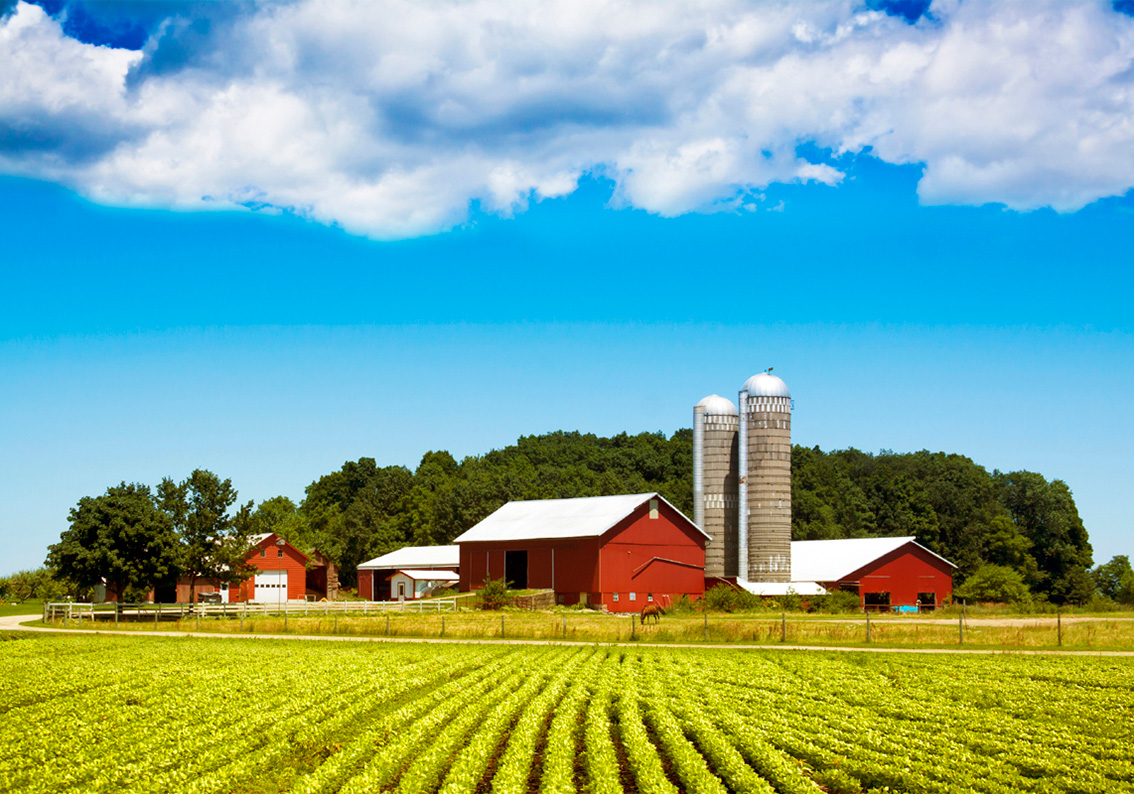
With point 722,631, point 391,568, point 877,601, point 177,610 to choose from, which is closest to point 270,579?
point 391,568

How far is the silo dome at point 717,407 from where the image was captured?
65.5m

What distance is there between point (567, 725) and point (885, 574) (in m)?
50.1

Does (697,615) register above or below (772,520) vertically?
below

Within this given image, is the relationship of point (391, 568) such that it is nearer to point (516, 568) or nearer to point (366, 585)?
point (366, 585)

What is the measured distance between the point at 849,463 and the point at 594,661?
123 metres

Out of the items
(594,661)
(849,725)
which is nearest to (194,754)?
(849,725)

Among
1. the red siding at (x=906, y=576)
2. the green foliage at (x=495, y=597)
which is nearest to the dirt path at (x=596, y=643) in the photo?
the green foliage at (x=495, y=597)

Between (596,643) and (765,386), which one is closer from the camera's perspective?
(596,643)

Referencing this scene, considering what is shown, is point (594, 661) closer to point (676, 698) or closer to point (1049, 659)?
point (676, 698)

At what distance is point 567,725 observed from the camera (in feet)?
53.7

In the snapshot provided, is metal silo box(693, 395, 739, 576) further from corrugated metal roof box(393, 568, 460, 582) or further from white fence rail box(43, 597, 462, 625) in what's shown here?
corrugated metal roof box(393, 568, 460, 582)

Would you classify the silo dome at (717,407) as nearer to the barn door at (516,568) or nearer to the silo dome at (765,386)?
the silo dome at (765,386)

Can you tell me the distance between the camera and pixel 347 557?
112188mm

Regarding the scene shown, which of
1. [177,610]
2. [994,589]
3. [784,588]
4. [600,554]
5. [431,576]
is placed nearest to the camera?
[177,610]
